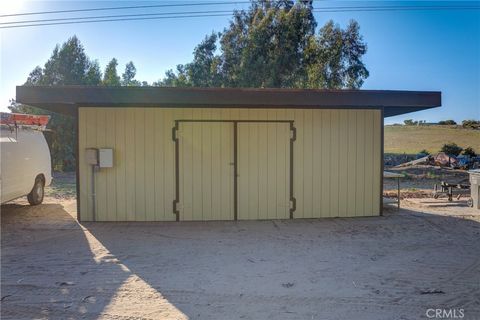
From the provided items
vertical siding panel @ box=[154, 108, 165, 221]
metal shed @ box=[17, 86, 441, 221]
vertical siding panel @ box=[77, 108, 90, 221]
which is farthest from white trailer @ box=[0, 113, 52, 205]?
vertical siding panel @ box=[154, 108, 165, 221]

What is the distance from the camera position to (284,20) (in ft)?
63.6

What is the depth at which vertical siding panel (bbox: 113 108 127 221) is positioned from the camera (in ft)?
25.2

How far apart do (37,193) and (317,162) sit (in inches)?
271

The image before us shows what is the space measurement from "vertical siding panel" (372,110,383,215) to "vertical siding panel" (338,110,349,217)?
24.4 inches

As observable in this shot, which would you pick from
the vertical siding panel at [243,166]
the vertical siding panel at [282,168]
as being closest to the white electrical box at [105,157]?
the vertical siding panel at [243,166]

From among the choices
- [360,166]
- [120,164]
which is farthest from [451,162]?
[120,164]

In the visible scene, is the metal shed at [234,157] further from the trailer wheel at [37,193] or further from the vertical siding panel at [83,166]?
the trailer wheel at [37,193]

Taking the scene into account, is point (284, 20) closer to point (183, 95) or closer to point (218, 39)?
point (218, 39)

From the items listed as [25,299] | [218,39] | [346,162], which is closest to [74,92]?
[25,299]

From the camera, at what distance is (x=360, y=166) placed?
26.9ft

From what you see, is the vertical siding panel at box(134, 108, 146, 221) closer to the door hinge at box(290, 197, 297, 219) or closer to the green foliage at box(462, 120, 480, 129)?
the door hinge at box(290, 197, 297, 219)

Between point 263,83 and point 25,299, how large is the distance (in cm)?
1667

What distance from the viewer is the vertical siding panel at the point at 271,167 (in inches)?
312

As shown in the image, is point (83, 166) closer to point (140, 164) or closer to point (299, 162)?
point (140, 164)
